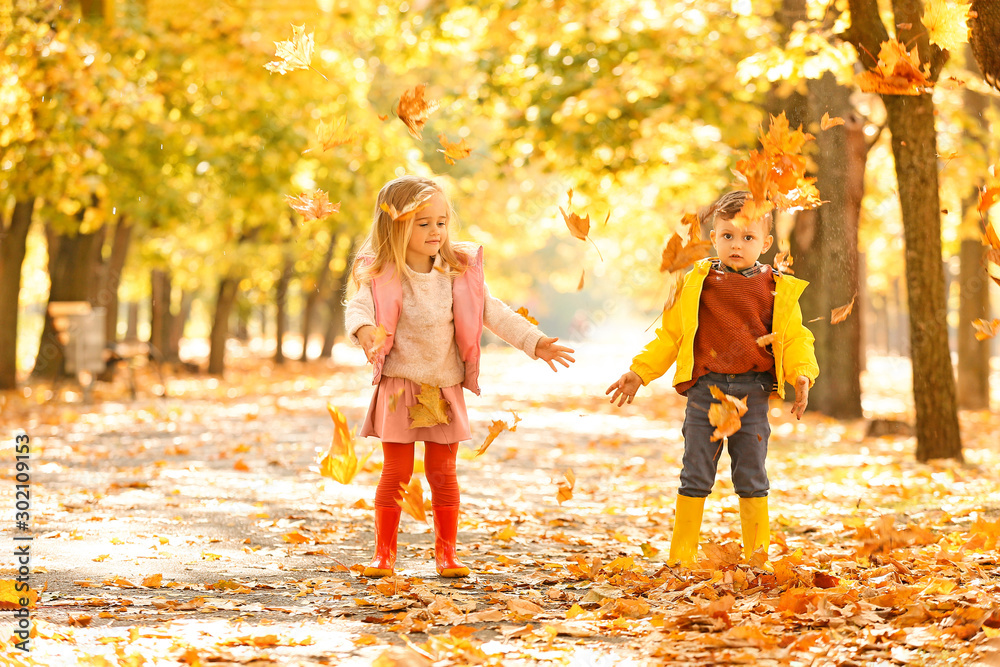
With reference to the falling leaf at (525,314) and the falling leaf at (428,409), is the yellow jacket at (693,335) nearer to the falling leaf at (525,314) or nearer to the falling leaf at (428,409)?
the falling leaf at (525,314)

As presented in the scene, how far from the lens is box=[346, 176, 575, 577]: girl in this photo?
4.55 m

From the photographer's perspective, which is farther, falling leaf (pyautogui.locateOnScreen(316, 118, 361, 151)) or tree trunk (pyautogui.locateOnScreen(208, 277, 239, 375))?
tree trunk (pyautogui.locateOnScreen(208, 277, 239, 375))

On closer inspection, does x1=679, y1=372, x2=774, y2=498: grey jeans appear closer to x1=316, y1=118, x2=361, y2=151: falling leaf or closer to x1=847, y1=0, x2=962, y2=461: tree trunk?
x1=316, y1=118, x2=361, y2=151: falling leaf

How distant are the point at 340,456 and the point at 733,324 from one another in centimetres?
192

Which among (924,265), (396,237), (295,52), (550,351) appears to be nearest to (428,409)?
(550,351)

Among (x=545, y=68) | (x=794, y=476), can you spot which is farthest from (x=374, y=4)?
(x=794, y=476)

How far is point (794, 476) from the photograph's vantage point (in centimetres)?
847

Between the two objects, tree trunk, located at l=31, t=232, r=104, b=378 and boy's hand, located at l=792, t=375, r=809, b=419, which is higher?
tree trunk, located at l=31, t=232, r=104, b=378

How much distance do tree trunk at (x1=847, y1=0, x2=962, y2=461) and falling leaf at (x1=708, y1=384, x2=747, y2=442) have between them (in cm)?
452

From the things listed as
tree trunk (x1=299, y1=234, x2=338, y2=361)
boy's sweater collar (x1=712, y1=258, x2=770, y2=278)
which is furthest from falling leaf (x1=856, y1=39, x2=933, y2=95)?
tree trunk (x1=299, y1=234, x2=338, y2=361)

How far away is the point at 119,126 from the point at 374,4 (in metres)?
4.79

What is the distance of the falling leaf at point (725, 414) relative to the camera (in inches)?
171

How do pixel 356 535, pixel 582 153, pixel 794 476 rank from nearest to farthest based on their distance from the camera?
pixel 356 535 < pixel 794 476 < pixel 582 153

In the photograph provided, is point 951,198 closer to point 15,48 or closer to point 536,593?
point 15,48
